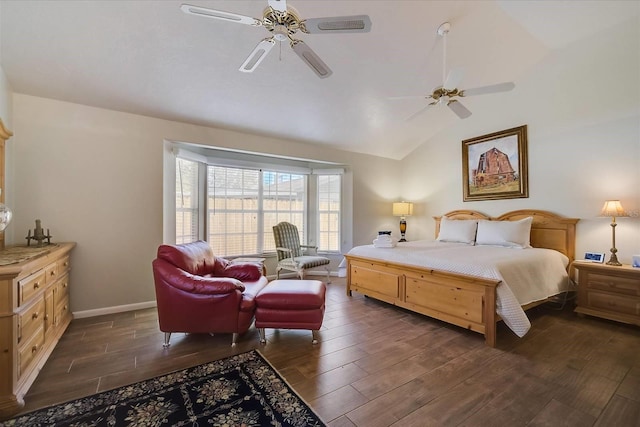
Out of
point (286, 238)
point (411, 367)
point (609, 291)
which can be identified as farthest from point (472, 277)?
point (286, 238)

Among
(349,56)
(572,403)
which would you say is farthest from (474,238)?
(349,56)

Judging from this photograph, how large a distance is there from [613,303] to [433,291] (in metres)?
2.00

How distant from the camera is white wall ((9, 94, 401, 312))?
9.55 feet

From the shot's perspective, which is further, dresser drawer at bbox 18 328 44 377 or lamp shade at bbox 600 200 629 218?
lamp shade at bbox 600 200 629 218

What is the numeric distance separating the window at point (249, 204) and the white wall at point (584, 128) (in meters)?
2.95

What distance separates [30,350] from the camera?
1.93 metres

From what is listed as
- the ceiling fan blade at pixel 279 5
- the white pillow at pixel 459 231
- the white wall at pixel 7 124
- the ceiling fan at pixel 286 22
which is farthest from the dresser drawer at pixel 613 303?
the white wall at pixel 7 124

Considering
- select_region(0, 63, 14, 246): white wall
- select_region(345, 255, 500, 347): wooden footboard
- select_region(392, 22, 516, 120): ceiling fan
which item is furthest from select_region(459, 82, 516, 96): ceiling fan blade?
select_region(0, 63, 14, 246): white wall

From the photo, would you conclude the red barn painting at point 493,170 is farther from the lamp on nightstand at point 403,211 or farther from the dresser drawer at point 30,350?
the dresser drawer at point 30,350

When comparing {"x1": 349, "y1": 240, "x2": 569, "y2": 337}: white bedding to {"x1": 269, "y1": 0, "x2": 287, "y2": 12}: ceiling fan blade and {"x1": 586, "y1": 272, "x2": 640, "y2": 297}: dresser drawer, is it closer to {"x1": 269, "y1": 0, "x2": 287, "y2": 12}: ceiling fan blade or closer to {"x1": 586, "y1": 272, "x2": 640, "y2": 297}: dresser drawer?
Answer: {"x1": 586, "y1": 272, "x2": 640, "y2": 297}: dresser drawer

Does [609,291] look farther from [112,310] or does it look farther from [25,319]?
[112,310]

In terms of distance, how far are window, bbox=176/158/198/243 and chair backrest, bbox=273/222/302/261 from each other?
1.29 metres

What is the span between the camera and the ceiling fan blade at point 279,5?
1.57m

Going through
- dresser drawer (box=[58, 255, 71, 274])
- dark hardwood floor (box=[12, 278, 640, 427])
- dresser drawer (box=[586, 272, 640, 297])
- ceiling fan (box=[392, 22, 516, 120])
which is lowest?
dark hardwood floor (box=[12, 278, 640, 427])
